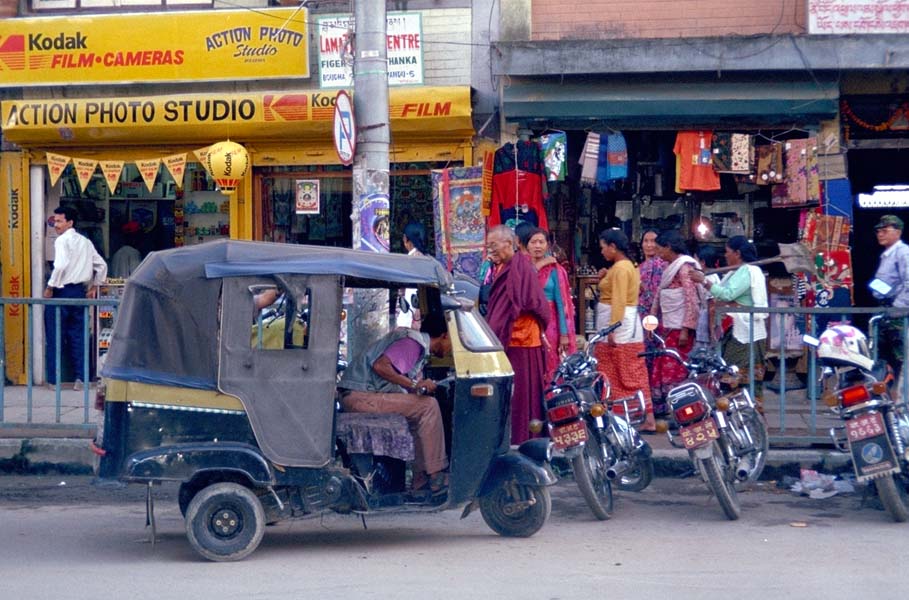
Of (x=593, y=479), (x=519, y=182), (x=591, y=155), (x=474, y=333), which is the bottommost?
(x=593, y=479)

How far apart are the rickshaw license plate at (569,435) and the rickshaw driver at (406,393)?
2.75 ft

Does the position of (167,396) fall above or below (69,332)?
→ below

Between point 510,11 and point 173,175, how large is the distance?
13.2 feet

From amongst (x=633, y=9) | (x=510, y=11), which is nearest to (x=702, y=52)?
(x=633, y=9)

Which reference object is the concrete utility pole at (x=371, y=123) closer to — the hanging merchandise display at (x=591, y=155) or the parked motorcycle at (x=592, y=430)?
the parked motorcycle at (x=592, y=430)

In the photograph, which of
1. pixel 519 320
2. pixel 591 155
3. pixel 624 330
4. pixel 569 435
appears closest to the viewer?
pixel 569 435

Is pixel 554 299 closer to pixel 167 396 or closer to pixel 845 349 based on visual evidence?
pixel 845 349

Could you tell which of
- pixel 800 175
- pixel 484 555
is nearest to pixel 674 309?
pixel 800 175

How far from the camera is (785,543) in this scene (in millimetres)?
6945

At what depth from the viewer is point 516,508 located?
7008 millimetres

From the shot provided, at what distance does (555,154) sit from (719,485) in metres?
5.12

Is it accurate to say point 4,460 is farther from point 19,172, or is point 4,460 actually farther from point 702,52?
point 702,52

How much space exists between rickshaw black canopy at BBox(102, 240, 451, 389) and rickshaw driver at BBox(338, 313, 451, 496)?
622mm

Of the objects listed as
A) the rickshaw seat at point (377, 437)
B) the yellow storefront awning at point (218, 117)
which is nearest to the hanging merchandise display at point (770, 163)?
the yellow storefront awning at point (218, 117)
